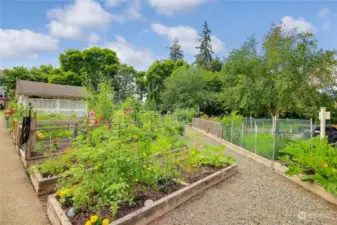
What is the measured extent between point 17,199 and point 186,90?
15339mm

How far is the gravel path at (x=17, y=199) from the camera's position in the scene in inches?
98.8

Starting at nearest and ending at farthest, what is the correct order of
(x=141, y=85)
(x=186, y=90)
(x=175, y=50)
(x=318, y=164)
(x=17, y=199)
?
(x=17, y=199) < (x=318, y=164) < (x=186, y=90) < (x=141, y=85) < (x=175, y=50)

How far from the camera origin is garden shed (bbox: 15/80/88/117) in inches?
602

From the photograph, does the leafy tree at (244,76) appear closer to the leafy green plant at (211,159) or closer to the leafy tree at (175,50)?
the leafy green plant at (211,159)

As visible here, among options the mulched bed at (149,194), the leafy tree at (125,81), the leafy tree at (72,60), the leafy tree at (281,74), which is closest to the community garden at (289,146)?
the mulched bed at (149,194)

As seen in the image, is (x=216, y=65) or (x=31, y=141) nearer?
(x=31, y=141)

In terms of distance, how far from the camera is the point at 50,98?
55.3ft

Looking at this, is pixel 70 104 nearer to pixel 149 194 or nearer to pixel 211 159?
pixel 211 159

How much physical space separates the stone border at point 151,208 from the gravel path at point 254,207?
3.2 inches

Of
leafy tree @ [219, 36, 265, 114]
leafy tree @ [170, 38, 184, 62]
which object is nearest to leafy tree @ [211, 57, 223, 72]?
leafy tree @ [170, 38, 184, 62]

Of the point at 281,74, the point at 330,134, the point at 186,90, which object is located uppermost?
the point at 281,74

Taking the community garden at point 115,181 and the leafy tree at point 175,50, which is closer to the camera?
the community garden at point 115,181

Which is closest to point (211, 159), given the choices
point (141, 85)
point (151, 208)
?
point (151, 208)

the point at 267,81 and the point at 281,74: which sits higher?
the point at 281,74
